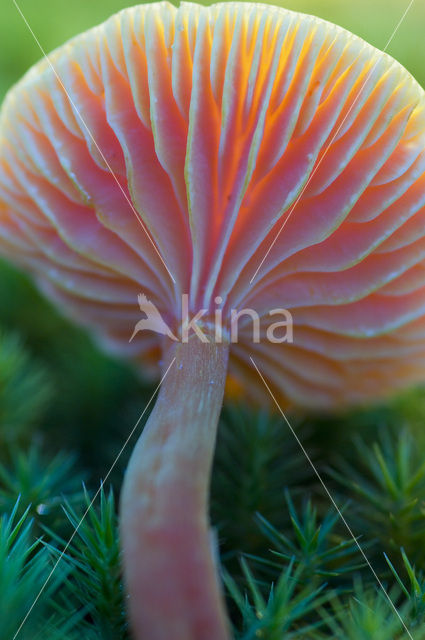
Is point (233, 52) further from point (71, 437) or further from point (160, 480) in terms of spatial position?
point (71, 437)

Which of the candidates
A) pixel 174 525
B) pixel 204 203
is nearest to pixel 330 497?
pixel 174 525

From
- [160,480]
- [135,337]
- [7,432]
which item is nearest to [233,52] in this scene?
[160,480]

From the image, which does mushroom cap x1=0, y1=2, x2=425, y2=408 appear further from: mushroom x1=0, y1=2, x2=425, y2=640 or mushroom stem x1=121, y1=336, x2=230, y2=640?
mushroom stem x1=121, y1=336, x2=230, y2=640

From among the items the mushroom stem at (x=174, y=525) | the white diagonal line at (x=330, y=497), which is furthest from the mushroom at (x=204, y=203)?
the white diagonal line at (x=330, y=497)

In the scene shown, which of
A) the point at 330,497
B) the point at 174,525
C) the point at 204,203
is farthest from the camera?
the point at 330,497

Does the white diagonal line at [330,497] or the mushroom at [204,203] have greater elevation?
the mushroom at [204,203]

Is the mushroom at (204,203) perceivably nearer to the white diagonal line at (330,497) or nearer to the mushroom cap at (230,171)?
the mushroom cap at (230,171)

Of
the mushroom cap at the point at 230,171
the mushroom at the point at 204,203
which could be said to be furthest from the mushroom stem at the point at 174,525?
the mushroom cap at the point at 230,171

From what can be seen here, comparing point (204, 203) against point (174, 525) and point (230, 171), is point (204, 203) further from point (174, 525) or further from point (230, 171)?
point (174, 525)

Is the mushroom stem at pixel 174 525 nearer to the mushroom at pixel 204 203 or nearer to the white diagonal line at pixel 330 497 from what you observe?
the mushroom at pixel 204 203
